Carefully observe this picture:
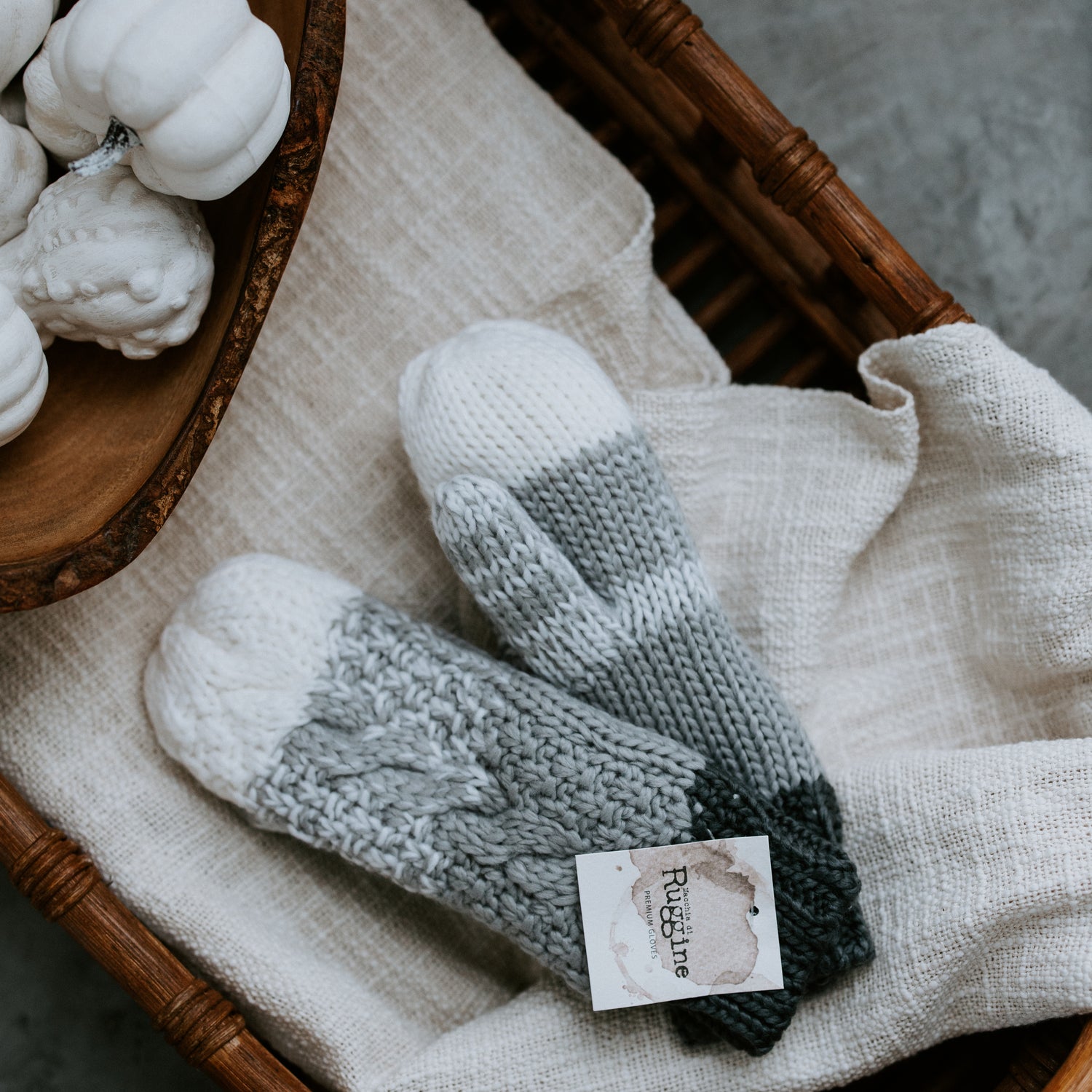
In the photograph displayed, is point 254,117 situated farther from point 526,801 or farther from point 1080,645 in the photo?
point 1080,645

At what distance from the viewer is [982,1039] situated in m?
0.75

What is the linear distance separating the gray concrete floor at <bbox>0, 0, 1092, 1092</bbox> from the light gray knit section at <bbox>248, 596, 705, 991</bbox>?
60 centimetres

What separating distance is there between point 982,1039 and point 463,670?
0.48 m

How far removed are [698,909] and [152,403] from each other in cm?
48

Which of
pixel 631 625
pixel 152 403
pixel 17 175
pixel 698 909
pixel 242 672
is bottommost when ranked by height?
pixel 698 909

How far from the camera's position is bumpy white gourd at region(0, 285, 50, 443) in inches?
22.0

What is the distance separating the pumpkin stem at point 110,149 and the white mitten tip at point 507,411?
0.79ft

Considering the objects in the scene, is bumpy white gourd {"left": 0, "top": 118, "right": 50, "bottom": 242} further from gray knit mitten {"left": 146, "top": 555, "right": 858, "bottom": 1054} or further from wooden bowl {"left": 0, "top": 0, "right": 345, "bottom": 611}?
gray knit mitten {"left": 146, "top": 555, "right": 858, "bottom": 1054}

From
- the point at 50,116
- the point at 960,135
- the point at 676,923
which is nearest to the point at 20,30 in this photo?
the point at 50,116

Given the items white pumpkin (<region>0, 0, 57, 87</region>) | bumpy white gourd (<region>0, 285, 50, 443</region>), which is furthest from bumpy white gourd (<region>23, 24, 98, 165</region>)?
bumpy white gourd (<region>0, 285, 50, 443</region>)

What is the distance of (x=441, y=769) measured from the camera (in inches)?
26.4

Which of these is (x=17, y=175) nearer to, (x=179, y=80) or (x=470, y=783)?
(x=179, y=80)

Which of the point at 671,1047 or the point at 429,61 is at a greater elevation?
the point at 429,61

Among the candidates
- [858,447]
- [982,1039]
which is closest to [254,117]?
[858,447]
